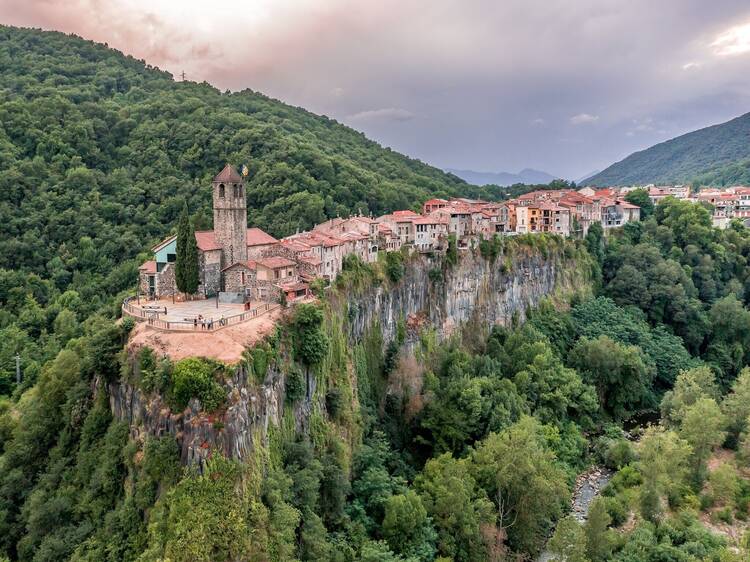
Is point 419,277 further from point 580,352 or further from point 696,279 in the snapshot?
point 696,279

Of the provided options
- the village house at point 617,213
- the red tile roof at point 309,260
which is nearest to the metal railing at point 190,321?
the red tile roof at point 309,260

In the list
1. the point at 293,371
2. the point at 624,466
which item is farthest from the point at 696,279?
the point at 293,371

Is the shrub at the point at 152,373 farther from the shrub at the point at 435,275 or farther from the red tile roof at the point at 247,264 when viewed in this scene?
the shrub at the point at 435,275

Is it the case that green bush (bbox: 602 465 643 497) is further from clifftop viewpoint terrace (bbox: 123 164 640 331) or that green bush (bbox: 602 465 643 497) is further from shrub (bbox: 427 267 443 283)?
clifftop viewpoint terrace (bbox: 123 164 640 331)

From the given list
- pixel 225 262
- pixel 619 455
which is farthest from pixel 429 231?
pixel 619 455

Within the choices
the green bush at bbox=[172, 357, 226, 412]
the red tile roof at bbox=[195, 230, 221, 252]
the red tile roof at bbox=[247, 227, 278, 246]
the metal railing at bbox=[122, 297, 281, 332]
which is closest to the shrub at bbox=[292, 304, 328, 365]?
the metal railing at bbox=[122, 297, 281, 332]

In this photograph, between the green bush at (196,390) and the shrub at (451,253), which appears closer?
the green bush at (196,390)
